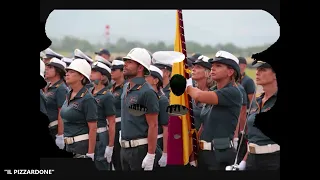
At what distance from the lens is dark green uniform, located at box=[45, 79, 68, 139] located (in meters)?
11.5

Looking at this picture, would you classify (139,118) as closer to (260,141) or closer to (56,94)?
(56,94)

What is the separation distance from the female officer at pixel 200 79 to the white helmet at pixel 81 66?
1.12 metres

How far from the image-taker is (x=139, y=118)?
11.4m

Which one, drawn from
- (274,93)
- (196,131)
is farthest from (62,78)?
(274,93)

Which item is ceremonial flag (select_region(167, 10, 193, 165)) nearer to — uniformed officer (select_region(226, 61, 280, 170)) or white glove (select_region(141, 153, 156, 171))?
white glove (select_region(141, 153, 156, 171))

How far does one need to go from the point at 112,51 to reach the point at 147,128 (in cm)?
90

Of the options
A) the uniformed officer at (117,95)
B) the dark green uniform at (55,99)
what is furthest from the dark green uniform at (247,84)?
the dark green uniform at (55,99)

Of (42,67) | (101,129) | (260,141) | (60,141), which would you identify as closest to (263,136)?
(260,141)

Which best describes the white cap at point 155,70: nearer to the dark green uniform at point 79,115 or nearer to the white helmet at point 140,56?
the white helmet at point 140,56

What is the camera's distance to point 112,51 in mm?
11203

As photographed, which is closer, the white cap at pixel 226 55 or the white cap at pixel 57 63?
the white cap at pixel 226 55

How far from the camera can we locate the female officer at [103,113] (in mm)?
11578

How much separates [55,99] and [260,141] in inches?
88.5
